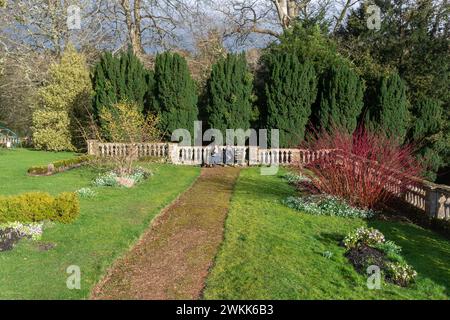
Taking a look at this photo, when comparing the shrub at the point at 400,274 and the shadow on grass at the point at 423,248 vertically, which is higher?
the shrub at the point at 400,274

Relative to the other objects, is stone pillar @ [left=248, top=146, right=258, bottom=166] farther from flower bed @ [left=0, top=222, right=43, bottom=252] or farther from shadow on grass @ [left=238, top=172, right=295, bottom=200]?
flower bed @ [left=0, top=222, right=43, bottom=252]

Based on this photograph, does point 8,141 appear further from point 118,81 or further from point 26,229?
point 26,229

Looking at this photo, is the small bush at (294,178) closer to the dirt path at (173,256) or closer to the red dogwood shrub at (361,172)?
the red dogwood shrub at (361,172)

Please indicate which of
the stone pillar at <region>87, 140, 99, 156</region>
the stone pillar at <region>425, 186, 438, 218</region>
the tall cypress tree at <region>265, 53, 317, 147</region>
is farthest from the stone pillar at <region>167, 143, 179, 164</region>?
the stone pillar at <region>425, 186, 438, 218</region>

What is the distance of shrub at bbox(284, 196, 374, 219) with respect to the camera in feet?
34.5

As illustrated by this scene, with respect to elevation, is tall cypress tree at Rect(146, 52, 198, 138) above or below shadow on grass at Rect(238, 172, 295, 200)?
above

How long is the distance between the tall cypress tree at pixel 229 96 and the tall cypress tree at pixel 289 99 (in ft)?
3.93

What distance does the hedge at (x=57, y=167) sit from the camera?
15.4m

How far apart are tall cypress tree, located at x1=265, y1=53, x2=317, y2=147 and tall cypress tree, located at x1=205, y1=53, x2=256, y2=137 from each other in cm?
120

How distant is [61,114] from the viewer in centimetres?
2417

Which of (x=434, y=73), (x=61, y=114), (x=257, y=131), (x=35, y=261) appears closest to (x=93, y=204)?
(x=35, y=261)

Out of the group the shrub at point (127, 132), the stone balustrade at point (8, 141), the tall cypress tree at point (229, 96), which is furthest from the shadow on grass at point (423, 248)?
the stone balustrade at point (8, 141)

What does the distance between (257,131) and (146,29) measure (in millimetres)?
12766

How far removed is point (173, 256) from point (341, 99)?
51.4ft
